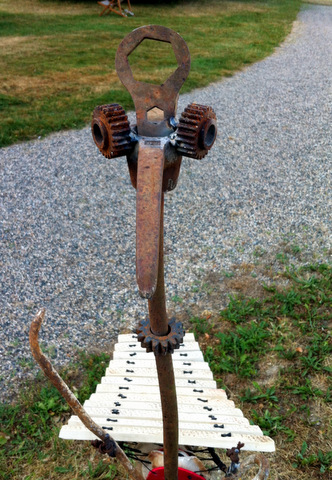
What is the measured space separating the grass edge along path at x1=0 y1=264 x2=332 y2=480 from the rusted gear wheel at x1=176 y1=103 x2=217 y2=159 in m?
2.16

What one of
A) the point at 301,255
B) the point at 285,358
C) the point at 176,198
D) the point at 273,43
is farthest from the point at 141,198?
the point at 273,43

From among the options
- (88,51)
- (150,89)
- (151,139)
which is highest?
(150,89)

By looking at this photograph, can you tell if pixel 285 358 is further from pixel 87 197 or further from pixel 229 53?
pixel 229 53

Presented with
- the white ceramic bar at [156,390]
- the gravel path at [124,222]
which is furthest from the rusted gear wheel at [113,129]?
the gravel path at [124,222]

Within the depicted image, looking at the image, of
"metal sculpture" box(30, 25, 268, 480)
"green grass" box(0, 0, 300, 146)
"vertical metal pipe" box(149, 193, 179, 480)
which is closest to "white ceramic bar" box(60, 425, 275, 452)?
"vertical metal pipe" box(149, 193, 179, 480)

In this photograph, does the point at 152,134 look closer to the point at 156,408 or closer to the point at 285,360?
the point at 156,408

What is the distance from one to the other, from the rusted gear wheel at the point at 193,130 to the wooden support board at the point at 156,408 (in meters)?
1.24

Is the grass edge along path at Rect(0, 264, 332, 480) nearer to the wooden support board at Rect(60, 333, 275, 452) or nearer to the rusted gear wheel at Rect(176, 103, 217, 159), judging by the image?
the wooden support board at Rect(60, 333, 275, 452)

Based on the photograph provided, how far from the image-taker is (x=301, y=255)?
4219mm

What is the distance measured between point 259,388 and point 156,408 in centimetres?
120

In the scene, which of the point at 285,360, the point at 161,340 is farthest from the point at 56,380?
the point at 285,360

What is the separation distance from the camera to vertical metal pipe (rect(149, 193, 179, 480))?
126 centimetres

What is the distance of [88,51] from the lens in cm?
1068

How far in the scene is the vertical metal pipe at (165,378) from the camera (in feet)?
4.12
